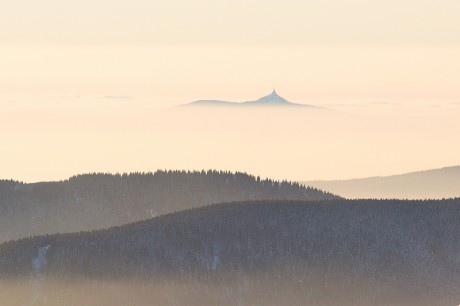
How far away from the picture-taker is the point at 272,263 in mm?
189250

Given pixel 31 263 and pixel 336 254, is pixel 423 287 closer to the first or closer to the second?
pixel 336 254

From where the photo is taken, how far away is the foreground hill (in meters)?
182

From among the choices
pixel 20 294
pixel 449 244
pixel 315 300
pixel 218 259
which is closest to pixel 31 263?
pixel 20 294

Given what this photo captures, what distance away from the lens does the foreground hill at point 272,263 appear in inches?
7170

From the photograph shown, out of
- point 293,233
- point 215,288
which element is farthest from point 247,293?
point 293,233

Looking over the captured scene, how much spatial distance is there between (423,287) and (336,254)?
1130cm

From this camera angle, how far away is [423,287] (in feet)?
608

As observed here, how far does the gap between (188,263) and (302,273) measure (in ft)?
47.0

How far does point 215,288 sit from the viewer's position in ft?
601

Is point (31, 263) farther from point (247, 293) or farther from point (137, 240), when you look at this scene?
point (247, 293)

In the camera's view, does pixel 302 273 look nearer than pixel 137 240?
Yes

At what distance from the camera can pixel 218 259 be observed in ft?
630

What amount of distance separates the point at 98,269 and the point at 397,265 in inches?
1379

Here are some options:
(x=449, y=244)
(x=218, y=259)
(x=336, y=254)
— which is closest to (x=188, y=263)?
(x=218, y=259)
